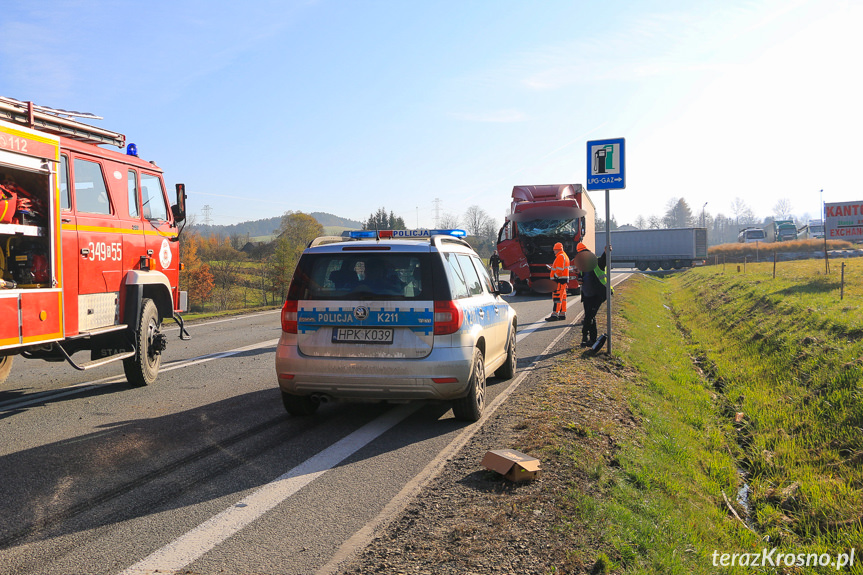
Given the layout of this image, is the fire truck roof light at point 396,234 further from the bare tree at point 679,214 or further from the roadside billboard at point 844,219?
the bare tree at point 679,214

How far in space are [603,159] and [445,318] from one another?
4.89 metres

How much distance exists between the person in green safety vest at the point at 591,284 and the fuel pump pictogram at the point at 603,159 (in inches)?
61.7

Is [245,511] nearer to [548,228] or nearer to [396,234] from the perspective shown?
[396,234]

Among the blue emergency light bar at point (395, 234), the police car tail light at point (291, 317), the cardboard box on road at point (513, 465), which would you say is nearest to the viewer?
the cardboard box on road at point (513, 465)

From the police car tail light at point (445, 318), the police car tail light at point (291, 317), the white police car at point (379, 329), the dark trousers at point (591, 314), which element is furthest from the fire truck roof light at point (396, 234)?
the dark trousers at point (591, 314)

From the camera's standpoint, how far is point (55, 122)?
693 cm

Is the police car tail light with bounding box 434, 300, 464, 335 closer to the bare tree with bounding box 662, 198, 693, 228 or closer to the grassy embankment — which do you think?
the grassy embankment

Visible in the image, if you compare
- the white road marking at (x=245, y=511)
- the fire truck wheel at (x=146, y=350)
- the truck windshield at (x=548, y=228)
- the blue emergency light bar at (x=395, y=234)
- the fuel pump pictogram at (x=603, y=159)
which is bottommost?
the white road marking at (x=245, y=511)

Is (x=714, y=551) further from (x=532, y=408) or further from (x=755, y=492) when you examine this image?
(x=532, y=408)

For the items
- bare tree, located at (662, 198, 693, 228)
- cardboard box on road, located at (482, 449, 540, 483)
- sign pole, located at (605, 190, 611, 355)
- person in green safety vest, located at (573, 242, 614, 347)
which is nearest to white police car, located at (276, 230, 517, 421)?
cardboard box on road, located at (482, 449, 540, 483)

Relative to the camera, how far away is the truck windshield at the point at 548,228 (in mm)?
22828

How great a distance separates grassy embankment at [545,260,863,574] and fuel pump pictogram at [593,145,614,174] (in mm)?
2891

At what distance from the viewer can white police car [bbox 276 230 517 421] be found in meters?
5.82

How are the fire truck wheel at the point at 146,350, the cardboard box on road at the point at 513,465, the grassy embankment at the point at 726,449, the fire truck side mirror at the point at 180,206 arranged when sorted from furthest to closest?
the fire truck side mirror at the point at 180,206, the fire truck wheel at the point at 146,350, the cardboard box on road at the point at 513,465, the grassy embankment at the point at 726,449
